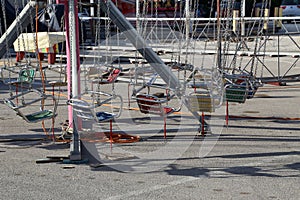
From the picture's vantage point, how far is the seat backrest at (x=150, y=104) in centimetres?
900

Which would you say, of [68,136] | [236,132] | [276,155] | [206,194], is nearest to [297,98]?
[236,132]

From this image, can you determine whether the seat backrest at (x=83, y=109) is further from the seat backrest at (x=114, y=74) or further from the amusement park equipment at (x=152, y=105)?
the seat backrest at (x=114, y=74)

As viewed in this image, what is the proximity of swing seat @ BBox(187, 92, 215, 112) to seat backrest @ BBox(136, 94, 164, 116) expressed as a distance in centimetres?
49

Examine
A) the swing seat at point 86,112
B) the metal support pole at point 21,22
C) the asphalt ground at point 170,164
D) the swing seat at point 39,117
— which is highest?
the metal support pole at point 21,22

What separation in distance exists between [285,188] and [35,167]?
10.9ft

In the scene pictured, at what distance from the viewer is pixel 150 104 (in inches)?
360

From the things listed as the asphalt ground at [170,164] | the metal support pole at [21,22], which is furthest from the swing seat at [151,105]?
the metal support pole at [21,22]

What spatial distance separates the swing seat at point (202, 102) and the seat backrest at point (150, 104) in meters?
0.49

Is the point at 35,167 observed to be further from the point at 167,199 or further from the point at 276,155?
the point at 276,155

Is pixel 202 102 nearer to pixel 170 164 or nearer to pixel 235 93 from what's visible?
pixel 235 93

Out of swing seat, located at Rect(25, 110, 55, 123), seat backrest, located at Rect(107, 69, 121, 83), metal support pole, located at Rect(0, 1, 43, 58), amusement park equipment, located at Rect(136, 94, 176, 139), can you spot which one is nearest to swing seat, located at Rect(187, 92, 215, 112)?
amusement park equipment, located at Rect(136, 94, 176, 139)

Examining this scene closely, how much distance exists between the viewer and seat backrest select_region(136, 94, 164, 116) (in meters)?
9.00

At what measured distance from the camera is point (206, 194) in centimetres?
721

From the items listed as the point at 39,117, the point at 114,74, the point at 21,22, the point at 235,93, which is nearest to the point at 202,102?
the point at 235,93
